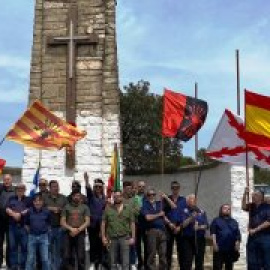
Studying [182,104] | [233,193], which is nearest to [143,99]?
[233,193]

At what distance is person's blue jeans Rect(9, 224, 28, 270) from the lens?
1198 centimetres

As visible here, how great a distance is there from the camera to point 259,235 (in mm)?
11219

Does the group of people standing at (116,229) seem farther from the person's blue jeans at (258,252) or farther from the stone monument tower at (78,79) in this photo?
the stone monument tower at (78,79)

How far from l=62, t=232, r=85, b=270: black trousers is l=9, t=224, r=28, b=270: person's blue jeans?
83 centimetres

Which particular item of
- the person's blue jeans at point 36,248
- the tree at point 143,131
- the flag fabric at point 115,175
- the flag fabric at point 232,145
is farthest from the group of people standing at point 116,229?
the tree at point 143,131

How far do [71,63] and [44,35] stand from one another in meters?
1.03

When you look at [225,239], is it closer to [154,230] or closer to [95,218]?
[154,230]

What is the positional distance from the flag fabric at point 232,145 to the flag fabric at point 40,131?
8.92 ft

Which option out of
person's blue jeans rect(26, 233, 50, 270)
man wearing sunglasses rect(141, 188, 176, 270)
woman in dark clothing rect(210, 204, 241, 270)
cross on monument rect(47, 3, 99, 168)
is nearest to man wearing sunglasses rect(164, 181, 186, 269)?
man wearing sunglasses rect(141, 188, 176, 270)

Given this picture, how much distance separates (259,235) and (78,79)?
704 centimetres

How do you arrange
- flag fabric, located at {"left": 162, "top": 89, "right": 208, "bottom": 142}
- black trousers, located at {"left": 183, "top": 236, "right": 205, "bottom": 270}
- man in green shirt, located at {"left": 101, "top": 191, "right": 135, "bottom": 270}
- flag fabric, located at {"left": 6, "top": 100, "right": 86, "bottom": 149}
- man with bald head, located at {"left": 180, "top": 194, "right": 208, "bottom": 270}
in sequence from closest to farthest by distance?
man in green shirt, located at {"left": 101, "top": 191, "right": 135, "bottom": 270} < man with bald head, located at {"left": 180, "top": 194, "right": 208, "bottom": 270} < black trousers, located at {"left": 183, "top": 236, "right": 205, "bottom": 270} < flag fabric, located at {"left": 6, "top": 100, "right": 86, "bottom": 149} < flag fabric, located at {"left": 162, "top": 89, "right": 208, "bottom": 142}

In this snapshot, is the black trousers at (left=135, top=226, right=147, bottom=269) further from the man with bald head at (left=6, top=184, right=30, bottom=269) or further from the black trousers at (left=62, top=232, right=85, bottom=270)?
the man with bald head at (left=6, top=184, right=30, bottom=269)

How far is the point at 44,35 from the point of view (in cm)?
1697

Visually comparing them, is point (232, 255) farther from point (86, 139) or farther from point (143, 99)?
point (143, 99)
